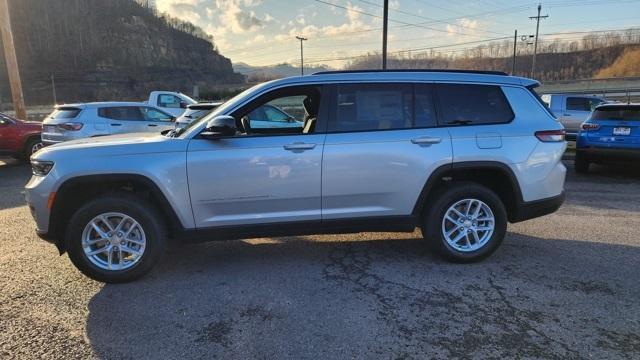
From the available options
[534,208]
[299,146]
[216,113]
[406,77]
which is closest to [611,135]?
[534,208]

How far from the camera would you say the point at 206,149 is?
13.5 feet

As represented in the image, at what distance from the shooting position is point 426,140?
437 centimetres

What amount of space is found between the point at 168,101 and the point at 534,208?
15559 millimetres

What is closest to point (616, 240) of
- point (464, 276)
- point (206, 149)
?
point (464, 276)

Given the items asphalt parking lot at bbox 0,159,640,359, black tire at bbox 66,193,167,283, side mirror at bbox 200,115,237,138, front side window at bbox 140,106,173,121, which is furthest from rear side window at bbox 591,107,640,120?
front side window at bbox 140,106,173,121

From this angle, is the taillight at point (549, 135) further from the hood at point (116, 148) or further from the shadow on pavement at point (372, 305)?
the hood at point (116, 148)

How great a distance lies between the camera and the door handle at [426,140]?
436 cm

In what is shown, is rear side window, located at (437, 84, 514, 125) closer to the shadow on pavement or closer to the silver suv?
the silver suv

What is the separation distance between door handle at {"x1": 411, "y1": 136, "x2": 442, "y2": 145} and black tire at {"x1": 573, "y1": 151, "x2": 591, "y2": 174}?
22.8 ft

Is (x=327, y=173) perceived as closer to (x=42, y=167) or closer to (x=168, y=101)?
(x=42, y=167)

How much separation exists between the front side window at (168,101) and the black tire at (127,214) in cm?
1412

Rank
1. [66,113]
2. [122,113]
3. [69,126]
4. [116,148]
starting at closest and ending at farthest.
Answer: [116,148] → [69,126] → [66,113] → [122,113]

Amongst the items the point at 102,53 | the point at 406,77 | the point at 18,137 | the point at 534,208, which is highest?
the point at 102,53

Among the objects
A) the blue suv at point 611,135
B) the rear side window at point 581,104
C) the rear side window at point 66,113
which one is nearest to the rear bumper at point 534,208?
the blue suv at point 611,135
